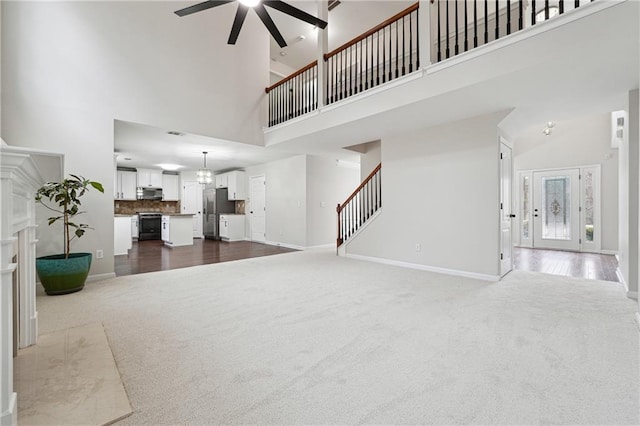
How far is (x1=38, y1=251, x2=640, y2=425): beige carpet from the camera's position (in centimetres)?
142

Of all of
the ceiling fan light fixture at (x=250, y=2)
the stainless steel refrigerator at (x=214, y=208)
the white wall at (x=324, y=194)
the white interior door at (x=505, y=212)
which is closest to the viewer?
the ceiling fan light fixture at (x=250, y=2)

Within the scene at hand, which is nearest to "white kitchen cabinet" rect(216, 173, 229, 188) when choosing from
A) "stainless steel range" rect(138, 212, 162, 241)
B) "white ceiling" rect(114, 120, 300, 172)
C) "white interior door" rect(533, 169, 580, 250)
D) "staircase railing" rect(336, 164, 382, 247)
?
"white ceiling" rect(114, 120, 300, 172)

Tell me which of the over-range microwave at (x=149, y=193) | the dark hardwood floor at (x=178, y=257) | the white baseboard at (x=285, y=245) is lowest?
the dark hardwood floor at (x=178, y=257)

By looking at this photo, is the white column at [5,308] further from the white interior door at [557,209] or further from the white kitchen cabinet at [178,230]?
the white interior door at [557,209]

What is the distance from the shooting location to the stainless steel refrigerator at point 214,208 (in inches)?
356

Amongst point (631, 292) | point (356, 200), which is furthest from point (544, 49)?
point (356, 200)

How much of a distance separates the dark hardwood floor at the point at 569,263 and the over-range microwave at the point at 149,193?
34.1 feet

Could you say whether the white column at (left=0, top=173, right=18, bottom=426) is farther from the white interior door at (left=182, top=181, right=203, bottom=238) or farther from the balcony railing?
the white interior door at (left=182, top=181, right=203, bottom=238)

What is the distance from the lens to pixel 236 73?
5480mm

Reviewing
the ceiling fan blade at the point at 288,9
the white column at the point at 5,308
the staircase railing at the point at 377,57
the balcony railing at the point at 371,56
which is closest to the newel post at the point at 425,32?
the staircase railing at the point at 377,57

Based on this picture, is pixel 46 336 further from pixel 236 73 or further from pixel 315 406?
pixel 236 73

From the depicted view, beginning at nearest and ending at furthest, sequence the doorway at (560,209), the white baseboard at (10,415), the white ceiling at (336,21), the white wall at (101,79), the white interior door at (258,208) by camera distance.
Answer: the white baseboard at (10,415)
the white wall at (101,79)
the white ceiling at (336,21)
the doorway at (560,209)
the white interior door at (258,208)

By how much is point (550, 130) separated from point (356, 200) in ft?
17.2

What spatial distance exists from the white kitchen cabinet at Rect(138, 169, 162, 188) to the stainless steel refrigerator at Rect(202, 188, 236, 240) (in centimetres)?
168
